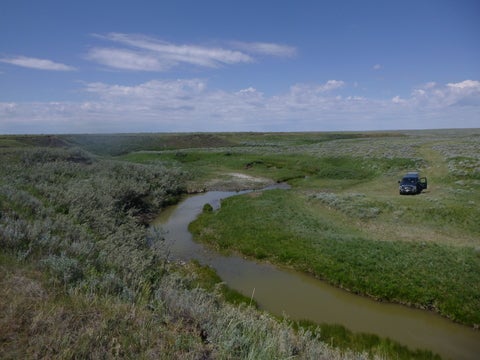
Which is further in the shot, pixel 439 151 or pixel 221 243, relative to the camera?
pixel 439 151

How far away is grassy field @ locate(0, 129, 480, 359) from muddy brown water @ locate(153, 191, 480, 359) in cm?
68

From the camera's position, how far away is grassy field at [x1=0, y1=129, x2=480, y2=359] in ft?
17.0

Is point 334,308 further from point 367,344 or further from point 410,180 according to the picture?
point 410,180

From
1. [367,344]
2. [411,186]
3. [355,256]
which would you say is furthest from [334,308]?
[411,186]

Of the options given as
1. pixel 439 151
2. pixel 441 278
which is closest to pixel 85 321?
pixel 441 278

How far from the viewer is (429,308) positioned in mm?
13125

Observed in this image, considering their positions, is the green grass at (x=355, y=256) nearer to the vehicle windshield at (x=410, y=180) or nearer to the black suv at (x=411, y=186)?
the black suv at (x=411, y=186)

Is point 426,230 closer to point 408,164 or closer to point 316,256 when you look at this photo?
point 316,256

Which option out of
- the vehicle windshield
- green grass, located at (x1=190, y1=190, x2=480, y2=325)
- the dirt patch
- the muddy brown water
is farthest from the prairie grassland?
the dirt patch

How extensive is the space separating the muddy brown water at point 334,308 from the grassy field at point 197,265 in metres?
0.68

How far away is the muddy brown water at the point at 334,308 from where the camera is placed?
1127 centimetres

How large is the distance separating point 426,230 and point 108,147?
9216 cm

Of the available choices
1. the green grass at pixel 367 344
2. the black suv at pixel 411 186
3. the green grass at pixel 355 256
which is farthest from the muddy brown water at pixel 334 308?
the black suv at pixel 411 186

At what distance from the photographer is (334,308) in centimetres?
1356
